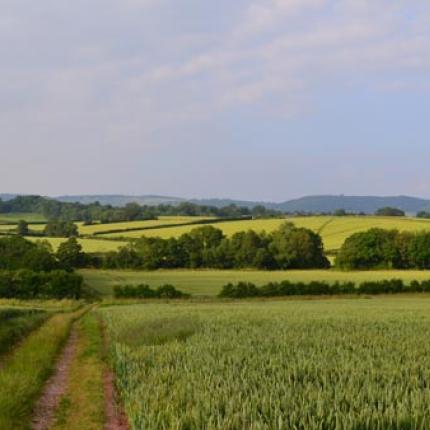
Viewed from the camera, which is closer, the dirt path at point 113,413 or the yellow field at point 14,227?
the dirt path at point 113,413

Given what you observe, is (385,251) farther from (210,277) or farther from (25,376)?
(25,376)

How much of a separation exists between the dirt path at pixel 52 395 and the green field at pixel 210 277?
142 feet

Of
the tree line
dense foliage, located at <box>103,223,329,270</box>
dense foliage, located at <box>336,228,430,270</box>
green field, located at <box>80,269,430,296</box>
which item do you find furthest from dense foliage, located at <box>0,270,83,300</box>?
the tree line

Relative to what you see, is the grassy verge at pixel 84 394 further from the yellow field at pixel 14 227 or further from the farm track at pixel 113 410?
the yellow field at pixel 14 227

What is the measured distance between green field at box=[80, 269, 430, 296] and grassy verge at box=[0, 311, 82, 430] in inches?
1594

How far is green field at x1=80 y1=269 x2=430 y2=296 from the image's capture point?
67312 mm

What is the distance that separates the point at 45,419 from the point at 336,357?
6070 mm

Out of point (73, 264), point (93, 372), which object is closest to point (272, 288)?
point (73, 264)

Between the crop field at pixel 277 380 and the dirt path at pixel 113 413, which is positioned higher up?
the crop field at pixel 277 380

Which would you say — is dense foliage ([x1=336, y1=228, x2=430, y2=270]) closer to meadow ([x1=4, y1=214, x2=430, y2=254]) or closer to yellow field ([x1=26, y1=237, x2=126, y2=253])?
meadow ([x1=4, y1=214, x2=430, y2=254])

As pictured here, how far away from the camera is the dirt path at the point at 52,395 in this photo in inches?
448

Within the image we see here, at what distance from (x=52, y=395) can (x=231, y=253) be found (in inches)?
2964

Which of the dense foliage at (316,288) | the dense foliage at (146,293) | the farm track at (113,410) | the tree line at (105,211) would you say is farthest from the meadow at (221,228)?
the farm track at (113,410)

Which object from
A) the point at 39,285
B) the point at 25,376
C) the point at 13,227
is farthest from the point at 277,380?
the point at 13,227
